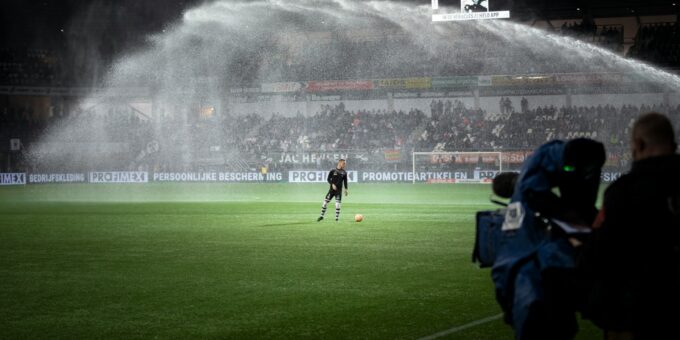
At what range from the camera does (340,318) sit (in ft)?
31.5

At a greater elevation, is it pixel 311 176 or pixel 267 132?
pixel 267 132

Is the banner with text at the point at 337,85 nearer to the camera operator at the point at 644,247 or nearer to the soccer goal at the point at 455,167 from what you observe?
the soccer goal at the point at 455,167

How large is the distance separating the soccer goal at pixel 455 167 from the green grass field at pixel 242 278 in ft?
84.8

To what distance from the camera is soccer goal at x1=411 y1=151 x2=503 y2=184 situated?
171 feet

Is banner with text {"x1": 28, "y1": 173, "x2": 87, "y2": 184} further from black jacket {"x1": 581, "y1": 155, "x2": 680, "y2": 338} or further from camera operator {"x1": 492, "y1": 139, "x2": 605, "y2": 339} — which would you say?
black jacket {"x1": 581, "y1": 155, "x2": 680, "y2": 338}

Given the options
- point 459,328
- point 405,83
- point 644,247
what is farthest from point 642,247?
point 405,83

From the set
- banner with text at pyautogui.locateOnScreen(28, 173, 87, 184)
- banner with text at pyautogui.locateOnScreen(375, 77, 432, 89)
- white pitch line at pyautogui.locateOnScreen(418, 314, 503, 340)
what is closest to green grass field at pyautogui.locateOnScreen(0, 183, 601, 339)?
white pitch line at pyautogui.locateOnScreen(418, 314, 503, 340)

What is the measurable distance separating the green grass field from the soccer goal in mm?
25853

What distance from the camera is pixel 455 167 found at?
53906mm

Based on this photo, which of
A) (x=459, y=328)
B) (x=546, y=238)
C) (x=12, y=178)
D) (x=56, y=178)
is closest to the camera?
(x=546, y=238)

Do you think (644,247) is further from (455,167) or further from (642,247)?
(455,167)

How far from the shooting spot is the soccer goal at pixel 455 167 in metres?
52.2

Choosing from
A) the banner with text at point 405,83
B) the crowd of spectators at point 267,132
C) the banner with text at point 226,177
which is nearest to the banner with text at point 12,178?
the crowd of spectators at point 267,132

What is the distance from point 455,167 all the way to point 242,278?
137ft
